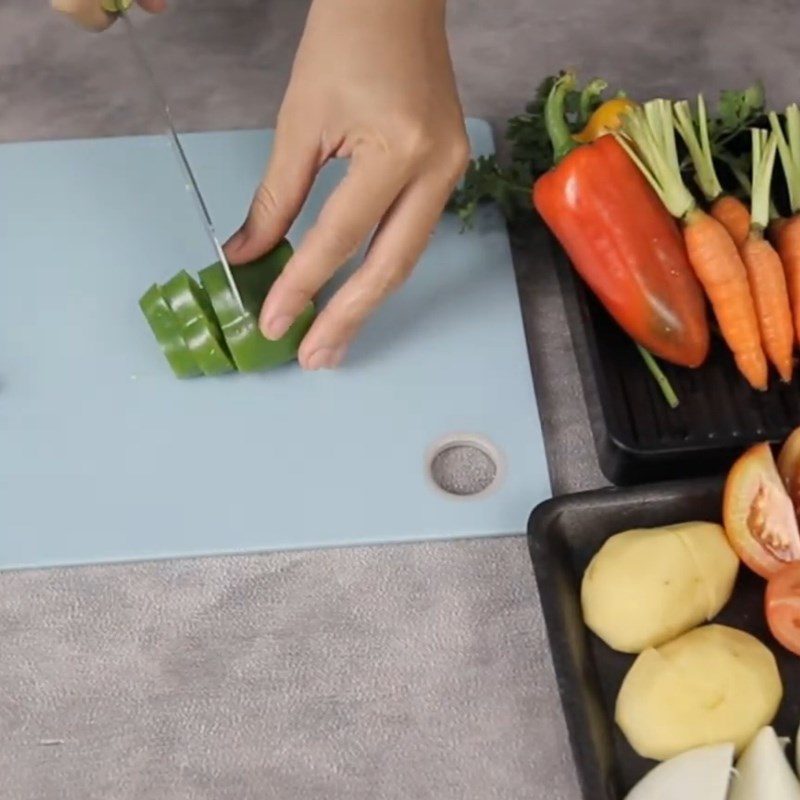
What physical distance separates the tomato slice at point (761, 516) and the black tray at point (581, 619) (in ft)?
0.11

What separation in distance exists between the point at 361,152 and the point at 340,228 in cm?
6

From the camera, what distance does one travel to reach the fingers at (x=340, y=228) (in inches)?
36.7

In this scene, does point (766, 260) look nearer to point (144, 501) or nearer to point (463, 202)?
point (463, 202)

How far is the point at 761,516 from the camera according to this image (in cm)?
86

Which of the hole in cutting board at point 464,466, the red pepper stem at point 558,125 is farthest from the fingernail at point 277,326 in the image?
the red pepper stem at point 558,125

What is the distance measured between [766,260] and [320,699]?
0.52 metres

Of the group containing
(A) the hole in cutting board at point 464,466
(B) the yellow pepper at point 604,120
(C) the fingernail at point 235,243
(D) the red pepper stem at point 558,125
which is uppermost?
(C) the fingernail at point 235,243

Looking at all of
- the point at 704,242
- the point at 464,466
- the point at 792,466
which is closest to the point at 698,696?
the point at 792,466

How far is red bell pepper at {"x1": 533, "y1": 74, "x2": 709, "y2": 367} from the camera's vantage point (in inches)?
39.6

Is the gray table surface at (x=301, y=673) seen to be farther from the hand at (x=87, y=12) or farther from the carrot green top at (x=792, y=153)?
the hand at (x=87, y=12)

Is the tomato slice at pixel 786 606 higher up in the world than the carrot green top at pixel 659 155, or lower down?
lower down

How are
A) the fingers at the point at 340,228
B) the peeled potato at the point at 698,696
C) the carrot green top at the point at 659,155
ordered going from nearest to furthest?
1. the peeled potato at the point at 698,696
2. the fingers at the point at 340,228
3. the carrot green top at the point at 659,155

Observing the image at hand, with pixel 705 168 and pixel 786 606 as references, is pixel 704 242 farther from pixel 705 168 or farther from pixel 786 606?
pixel 786 606

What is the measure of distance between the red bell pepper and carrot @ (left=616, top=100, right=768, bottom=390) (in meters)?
0.01
